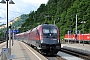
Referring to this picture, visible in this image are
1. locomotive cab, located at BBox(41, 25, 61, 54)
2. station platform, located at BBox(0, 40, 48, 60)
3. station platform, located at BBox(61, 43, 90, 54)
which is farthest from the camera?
station platform, located at BBox(61, 43, 90, 54)

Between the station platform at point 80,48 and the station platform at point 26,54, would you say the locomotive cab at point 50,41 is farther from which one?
the station platform at point 80,48

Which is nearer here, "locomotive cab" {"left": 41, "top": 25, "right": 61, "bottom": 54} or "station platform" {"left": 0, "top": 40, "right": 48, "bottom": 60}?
"station platform" {"left": 0, "top": 40, "right": 48, "bottom": 60}

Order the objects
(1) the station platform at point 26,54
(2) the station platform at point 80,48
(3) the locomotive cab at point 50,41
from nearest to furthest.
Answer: (1) the station platform at point 26,54 < (3) the locomotive cab at point 50,41 < (2) the station platform at point 80,48

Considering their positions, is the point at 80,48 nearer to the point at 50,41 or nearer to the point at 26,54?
the point at 26,54

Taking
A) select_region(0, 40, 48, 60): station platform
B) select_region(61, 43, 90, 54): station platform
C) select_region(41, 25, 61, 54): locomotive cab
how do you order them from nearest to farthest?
select_region(0, 40, 48, 60): station platform < select_region(41, 25, 61, 54): locomotive cab < select_region(61, 43, 90, 54): station platform

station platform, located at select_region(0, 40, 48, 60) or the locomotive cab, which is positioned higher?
the locomotive cab

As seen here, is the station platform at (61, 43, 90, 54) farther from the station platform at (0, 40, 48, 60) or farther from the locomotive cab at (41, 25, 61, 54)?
the locomotive cab at (41, 25, 61, 54)

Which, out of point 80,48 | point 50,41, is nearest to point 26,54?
point 50,41

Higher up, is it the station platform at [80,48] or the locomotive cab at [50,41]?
the locomotive cab at [50,41]

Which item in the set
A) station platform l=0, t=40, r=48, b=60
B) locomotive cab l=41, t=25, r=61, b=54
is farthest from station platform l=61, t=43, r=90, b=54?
locomotive cab l=41, t=25, r=61, b=54

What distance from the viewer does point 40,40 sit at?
25.8 meters

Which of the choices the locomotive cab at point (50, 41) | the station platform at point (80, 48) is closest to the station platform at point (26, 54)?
the locomotive cab at point (50, 41)

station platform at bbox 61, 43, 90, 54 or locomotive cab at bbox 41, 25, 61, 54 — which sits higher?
locomotive cab at bbox 41, 25, 61, 54

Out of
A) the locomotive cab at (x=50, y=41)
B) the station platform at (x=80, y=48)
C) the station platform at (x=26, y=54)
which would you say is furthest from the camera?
the station platform at (x=80, y=48)
